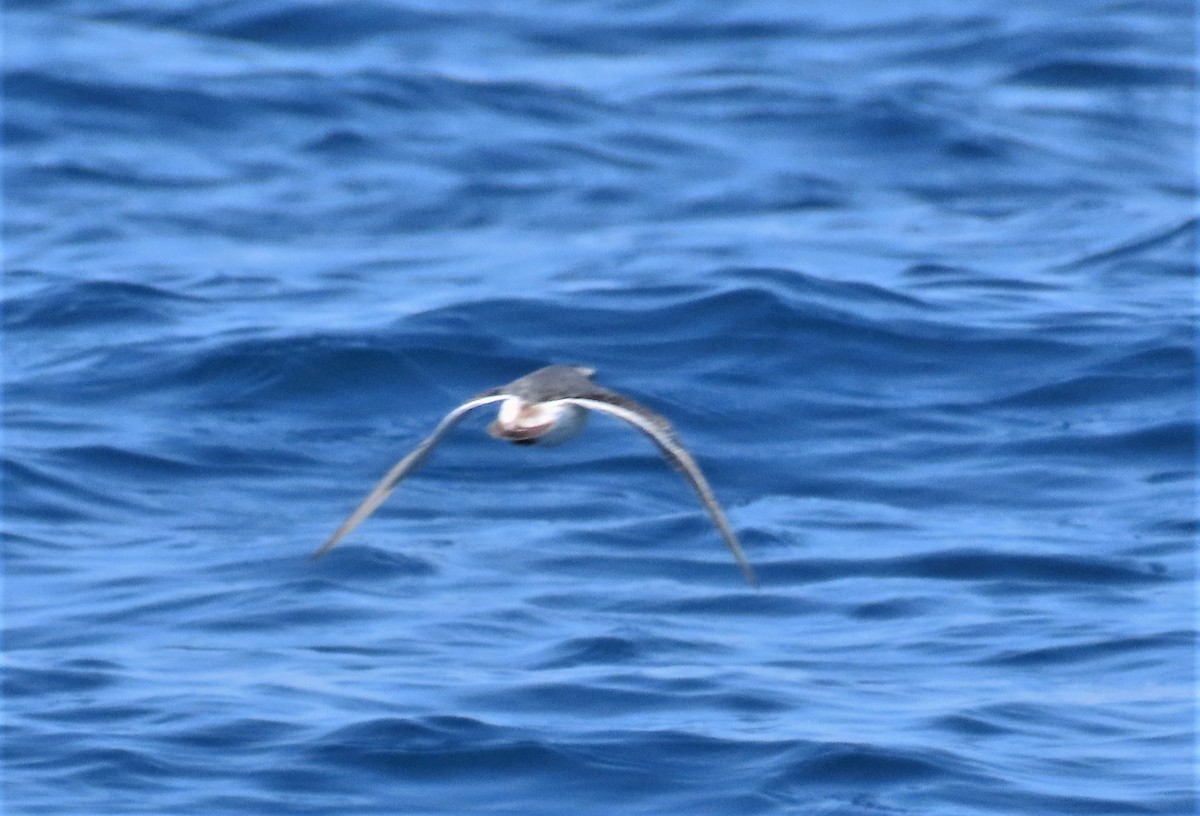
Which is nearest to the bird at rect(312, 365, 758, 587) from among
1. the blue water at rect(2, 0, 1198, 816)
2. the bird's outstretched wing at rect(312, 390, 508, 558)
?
the bird's outstretched wing at rect(312, 390, 508, 558)

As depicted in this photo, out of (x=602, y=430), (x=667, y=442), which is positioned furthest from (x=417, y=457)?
(x=602, y=430)

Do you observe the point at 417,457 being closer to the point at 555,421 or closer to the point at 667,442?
the point at 555,421

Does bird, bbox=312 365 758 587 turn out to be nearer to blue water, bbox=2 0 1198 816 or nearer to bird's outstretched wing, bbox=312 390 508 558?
bird's outstretched wing, bbox=312 390 508 558

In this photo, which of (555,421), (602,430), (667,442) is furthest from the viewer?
(602,430)

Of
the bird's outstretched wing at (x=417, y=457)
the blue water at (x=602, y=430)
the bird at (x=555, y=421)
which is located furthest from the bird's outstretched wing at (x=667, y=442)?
the blue water at (x=602, y=430)

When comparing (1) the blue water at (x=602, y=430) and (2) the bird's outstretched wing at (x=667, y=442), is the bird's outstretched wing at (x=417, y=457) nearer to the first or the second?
(2) the bird's outstretched wing at (x=667, y=442)

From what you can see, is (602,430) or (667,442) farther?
(602,430)
